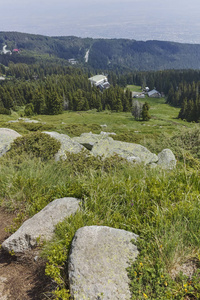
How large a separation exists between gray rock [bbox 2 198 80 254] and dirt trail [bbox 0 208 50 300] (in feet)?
0.83

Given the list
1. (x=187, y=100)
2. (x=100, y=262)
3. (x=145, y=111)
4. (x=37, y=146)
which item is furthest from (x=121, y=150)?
(x=187, y=100)

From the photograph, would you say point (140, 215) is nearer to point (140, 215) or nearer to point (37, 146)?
point (140, 215)

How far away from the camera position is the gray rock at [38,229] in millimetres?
4148

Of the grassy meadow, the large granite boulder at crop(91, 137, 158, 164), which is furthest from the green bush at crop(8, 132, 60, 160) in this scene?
the large granite boulder at crop(91, 137, 158, 164)

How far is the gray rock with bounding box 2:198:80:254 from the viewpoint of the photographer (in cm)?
415

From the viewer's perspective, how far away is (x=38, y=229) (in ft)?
14.0

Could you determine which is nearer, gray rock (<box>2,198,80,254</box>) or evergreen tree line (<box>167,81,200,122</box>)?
gray rock (<box>2,198,80,254</box>)

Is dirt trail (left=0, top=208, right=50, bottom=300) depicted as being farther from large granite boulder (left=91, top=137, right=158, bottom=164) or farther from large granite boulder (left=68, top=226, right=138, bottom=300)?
large granite boulder (left=91, top=137, right=158, bottom=164)

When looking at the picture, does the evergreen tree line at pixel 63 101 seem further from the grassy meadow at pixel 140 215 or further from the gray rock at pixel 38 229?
the gray rock at pixel 38 229

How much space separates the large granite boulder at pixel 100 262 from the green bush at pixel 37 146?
6.73 metres

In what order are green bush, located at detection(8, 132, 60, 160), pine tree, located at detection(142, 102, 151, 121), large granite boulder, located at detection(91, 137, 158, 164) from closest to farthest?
1. green bush, located at detection(8, 132, 60, 160)
2. large granite boulder, located at detection(91, 137, 158, 164)
3. pine tree, located at detection(142, 102, 151, 121)

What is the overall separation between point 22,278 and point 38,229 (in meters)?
0.95

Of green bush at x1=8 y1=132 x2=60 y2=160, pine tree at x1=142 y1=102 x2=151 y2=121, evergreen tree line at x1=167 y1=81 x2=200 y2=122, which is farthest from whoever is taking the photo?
evergreen tree line at x1=167 y1=81 x2=200 y2=122

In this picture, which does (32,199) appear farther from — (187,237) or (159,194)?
(187,237)
